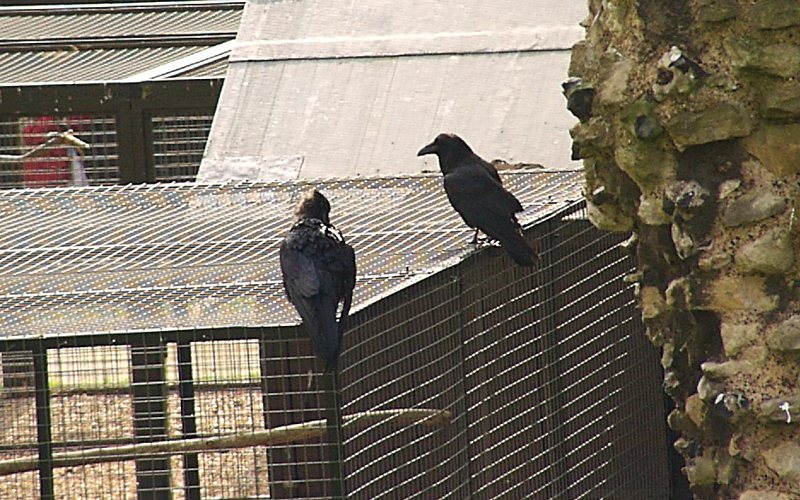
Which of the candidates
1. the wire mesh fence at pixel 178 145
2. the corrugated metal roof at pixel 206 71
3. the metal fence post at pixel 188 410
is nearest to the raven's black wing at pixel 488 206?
the metal fence post at pixel 188 410

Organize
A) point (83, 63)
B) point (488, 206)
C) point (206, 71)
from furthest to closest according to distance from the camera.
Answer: point (83, 63), point (206, 71), point (488, 206)

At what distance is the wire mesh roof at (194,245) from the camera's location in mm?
5070

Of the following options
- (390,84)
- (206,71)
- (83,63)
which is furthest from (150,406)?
(83,63)

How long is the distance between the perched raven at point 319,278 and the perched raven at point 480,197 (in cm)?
71

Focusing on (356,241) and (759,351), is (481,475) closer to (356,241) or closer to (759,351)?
(356,241)

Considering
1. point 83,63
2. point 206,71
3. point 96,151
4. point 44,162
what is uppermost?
point 83,63

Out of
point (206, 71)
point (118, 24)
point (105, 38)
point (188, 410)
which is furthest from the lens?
point (118, 24)

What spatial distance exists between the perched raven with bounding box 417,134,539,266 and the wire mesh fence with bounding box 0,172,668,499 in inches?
3.7

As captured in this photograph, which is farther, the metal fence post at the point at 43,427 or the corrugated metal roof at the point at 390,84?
the corrugated metal roof at the point at 390,84

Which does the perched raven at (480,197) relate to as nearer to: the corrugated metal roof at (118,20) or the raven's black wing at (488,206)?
the raven's black wing at (488,206)

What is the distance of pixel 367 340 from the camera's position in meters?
5.06

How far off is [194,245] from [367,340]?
1192 mm

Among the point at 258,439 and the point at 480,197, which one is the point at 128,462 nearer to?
the point at 480,197

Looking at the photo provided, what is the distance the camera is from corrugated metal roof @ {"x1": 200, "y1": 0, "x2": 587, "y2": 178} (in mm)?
8641
